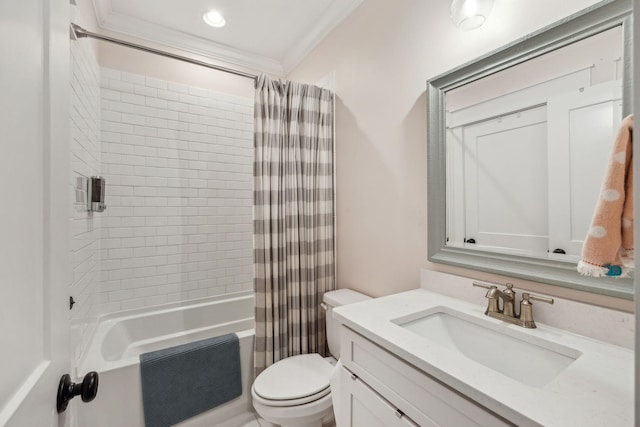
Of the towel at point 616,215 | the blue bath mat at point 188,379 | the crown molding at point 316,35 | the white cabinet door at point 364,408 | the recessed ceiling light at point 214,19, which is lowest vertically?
the blue bath mat at point 188,379

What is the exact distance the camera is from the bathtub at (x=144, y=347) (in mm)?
1405

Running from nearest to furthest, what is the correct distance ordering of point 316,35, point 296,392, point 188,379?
1. point 296,392
2. point 188,379
3. point 316,35

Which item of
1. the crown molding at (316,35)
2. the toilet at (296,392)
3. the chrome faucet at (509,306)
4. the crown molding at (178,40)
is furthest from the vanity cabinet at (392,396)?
the crown molding at (178,40)

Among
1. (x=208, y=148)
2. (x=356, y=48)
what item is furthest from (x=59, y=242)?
(x=208, y=148)

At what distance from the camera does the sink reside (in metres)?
0.83

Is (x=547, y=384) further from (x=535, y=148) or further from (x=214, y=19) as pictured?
(x=214, y=19)

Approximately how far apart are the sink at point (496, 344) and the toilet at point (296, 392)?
64 centimetres

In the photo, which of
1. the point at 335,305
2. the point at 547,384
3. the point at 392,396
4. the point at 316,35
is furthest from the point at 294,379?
the point at 316,35

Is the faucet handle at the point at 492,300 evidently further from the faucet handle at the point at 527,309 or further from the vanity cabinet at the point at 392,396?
the vanity cabinet at the point at 392,396

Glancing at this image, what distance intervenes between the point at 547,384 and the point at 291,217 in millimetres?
1408

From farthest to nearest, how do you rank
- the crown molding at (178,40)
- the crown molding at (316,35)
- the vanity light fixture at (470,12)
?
the crown molding at (178,40) < the crown molding at (316,35) < the vanity light fixture at (470,12)

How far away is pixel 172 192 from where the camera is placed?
230 cm

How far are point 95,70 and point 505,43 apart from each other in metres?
2.40

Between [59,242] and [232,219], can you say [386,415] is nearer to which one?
[59,242]
